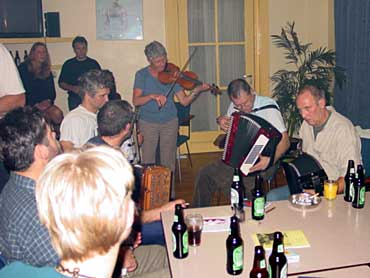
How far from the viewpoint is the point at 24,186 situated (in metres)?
2.10

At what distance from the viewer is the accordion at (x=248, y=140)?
369cm

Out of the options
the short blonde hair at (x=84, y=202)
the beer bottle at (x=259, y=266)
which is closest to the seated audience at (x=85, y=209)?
the short blonde hair at (x=84, y=202)

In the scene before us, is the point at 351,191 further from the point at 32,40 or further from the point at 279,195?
the point at 32,40

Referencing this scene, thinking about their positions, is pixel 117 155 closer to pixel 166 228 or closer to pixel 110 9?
pixel 166 228

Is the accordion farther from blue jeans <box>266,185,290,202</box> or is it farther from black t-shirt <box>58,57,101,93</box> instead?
black t-shirt <box>58,57,101,93</box>

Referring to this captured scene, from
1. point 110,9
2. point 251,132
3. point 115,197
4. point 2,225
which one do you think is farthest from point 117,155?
point 110,9

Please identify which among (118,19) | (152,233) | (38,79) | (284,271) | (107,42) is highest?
(118,19)

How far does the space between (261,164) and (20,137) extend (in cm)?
205

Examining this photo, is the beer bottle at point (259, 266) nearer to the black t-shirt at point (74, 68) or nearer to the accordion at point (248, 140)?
the accordion at point (248, 140)

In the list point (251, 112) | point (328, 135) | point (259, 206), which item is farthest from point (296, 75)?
point (259, 206)

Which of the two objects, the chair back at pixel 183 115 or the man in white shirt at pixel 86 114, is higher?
the man in white shirt at pixel 86 114

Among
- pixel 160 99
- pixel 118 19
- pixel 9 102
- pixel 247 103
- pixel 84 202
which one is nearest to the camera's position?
pixel 84 202

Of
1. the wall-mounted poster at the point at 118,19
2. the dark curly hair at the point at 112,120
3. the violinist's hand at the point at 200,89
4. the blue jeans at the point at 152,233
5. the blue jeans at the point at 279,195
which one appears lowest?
the blue jeans at the point at 152,233

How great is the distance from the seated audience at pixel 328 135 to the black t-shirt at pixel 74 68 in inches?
124
